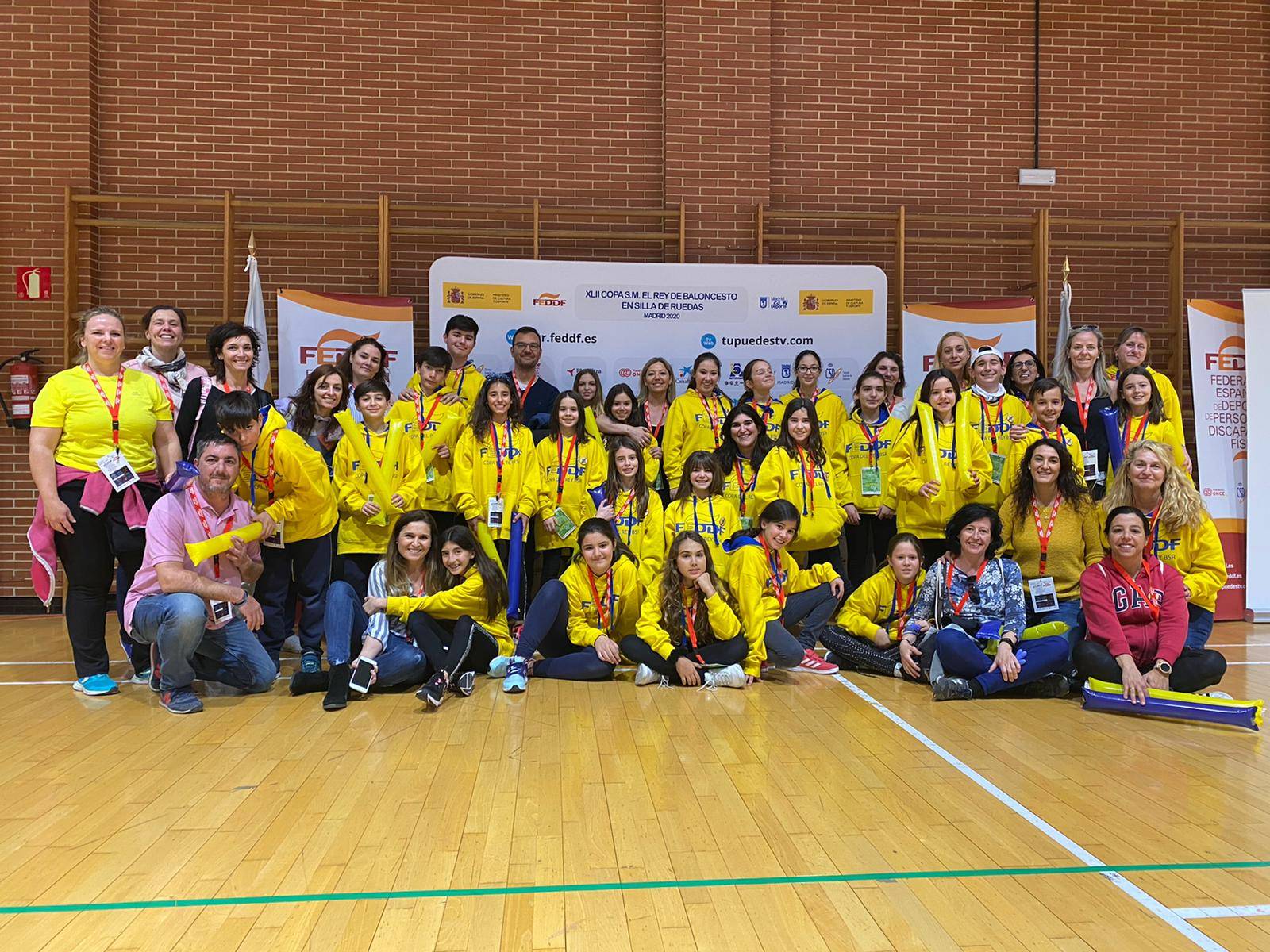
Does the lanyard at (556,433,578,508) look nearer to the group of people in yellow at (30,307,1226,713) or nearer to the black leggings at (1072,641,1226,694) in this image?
the group of people in yellow at (30,307,1226,713)

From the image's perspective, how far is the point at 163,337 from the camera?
16.1ft

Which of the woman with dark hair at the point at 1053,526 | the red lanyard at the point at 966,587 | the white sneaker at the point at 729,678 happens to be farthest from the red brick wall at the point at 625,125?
the white sneaker at the point at 729,678

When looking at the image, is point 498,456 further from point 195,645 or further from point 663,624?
point 195,645

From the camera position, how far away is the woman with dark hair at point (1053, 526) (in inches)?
202

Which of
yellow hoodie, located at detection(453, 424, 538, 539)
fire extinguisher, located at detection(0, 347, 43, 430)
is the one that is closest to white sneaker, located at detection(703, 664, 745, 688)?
yellow hoodie, located at detection(453, 424, 538, 539)

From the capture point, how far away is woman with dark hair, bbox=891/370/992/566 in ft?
18.4

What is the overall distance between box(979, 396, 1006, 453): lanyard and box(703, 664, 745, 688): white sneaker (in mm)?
2136

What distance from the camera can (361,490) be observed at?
5398mm

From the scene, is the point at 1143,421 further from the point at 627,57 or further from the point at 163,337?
the point at 163,337

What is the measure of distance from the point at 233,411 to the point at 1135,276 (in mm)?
7198

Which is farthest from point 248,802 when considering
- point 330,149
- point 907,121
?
point 907,121

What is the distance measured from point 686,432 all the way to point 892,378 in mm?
1481

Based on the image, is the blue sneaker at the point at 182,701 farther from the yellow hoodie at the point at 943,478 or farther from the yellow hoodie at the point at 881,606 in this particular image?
the yellow hoodie at the point at 943,478

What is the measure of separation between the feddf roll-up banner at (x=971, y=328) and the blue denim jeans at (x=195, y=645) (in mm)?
4848
